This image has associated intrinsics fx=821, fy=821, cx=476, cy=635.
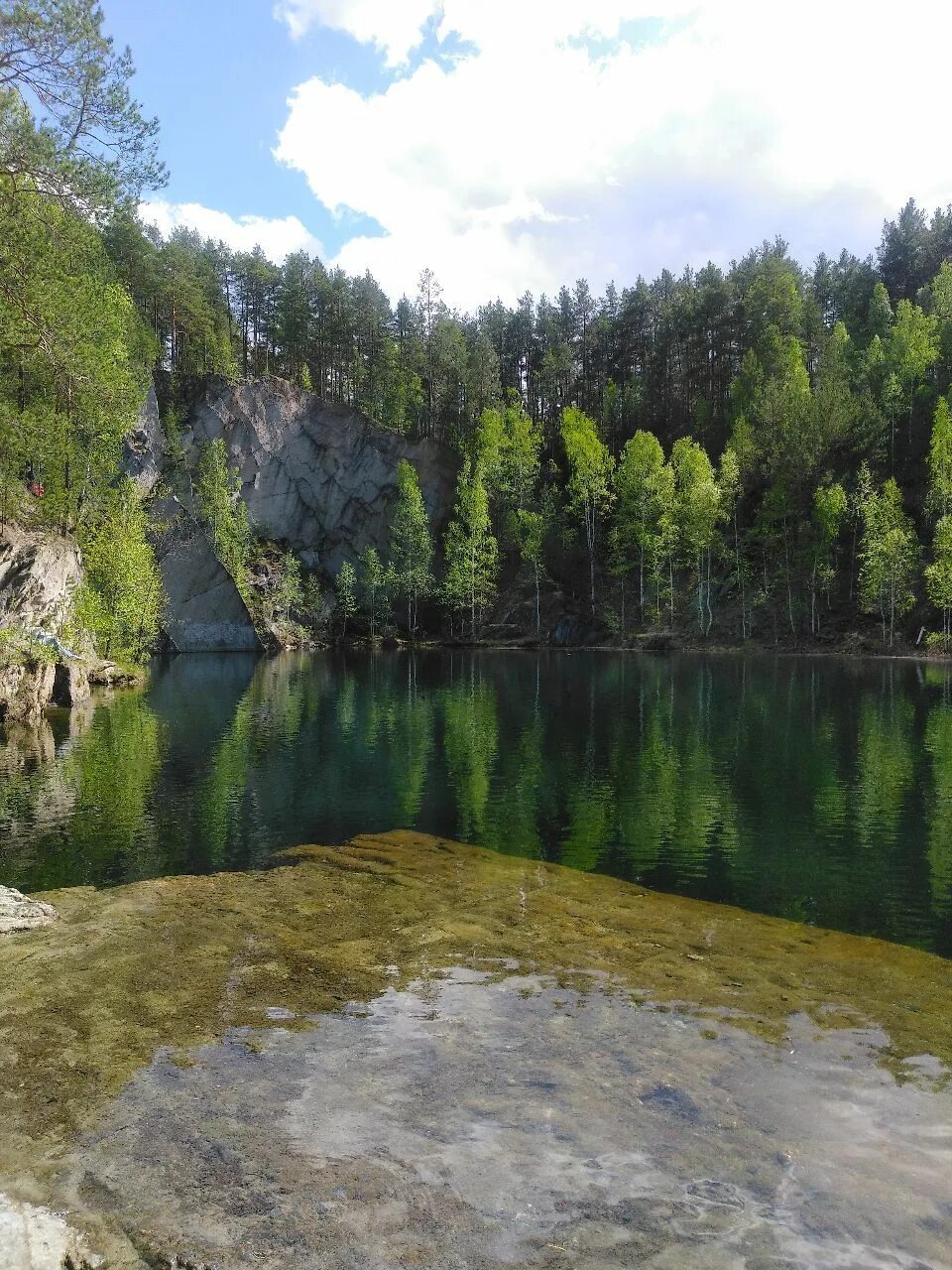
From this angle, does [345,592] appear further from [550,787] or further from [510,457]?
[550,787]

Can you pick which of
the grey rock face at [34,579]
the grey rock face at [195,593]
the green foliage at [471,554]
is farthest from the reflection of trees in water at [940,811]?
the grey rock face at [195,593]

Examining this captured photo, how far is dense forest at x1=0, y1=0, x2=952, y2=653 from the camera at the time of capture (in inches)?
2820

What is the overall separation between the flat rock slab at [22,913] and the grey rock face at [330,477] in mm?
84167

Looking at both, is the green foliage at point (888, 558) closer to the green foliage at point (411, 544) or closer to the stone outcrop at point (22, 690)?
the green foliage at point (411, 544)

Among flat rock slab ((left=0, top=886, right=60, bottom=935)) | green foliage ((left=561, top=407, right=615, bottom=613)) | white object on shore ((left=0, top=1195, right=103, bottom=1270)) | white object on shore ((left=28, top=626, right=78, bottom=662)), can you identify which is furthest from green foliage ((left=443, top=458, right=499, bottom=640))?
white object on shore ((left=0, top=1195, right=103, bottom=1270))

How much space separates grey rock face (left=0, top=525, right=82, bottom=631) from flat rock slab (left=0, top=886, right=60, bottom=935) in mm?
24319

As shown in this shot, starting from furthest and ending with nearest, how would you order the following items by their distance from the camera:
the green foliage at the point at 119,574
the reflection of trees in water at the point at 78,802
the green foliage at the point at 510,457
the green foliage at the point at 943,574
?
the green foliage at the point at 510,457
the green foliage at the point at 943,574
the green foliage at the point at 119,574
the reflection of trees in water at the point at 78,802

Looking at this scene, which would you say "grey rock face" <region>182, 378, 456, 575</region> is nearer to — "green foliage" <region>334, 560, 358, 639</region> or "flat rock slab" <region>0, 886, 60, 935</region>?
"green foliage" <region>334, 560, 358, 639</region>

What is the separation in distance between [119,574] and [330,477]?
47708 millimetres

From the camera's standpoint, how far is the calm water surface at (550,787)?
17406 millimetres

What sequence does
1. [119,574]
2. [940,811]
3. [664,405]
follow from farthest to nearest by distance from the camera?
[664,405] → [119,574] → [940,811]

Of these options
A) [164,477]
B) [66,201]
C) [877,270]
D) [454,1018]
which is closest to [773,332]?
[877,270]

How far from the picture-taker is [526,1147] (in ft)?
23.5

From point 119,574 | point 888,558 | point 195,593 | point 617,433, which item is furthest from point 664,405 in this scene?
point 119,574
